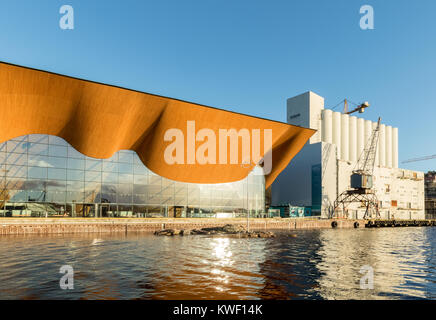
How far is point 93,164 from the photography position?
4916cm

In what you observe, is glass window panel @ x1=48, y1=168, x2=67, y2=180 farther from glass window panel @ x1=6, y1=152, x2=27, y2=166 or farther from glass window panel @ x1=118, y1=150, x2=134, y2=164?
glass window panel @ x1=118, y1=150, x2=134, y2=164

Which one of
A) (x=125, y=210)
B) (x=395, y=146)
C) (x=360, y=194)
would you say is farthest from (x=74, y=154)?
(x=395, y=146)

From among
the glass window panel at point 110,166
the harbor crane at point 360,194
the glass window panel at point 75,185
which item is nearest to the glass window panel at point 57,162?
the glass window panel at point 75,185

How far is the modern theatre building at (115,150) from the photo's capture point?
4272cm

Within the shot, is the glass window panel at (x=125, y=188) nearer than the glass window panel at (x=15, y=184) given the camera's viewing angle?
No

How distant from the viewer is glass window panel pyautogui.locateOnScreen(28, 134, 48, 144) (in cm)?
4481

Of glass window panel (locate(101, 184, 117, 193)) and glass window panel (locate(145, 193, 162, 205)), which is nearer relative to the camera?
glass window panel (locate(101, 184, 117, 193))

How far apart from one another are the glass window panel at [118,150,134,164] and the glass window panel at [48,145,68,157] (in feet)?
25.1

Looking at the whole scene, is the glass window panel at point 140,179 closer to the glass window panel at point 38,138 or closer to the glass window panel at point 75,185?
the glass window panel at point 75,185

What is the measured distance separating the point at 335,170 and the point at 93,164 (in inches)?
2823

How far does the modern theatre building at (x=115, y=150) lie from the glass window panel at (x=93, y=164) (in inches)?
5.5

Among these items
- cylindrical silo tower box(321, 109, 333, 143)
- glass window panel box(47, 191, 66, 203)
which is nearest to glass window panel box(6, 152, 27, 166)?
glass window panel box(47, 191, 66, 203)
